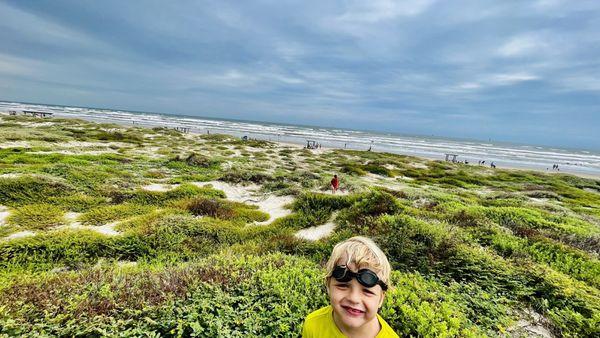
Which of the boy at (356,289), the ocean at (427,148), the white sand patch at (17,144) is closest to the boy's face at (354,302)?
the boy at (356,289)

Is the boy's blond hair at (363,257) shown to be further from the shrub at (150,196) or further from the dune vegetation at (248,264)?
the shrub at (150,196)

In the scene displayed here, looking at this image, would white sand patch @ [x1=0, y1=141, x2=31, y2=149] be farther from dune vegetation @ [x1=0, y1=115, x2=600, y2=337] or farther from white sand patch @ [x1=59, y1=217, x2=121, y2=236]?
white sand patch @ [x1=59, y1=217, x2=121, y2=236]

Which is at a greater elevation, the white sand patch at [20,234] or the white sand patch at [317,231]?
the white sand patch at [317,231]

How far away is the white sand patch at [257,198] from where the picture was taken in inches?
484

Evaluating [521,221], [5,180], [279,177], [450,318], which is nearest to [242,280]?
[450,318]

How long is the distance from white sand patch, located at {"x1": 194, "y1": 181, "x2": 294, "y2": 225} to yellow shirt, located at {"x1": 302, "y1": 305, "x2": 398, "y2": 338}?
821cm

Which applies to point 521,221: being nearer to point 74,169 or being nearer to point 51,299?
point 51,299

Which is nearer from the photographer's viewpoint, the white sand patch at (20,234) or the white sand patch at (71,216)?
the white sand patch at (20,234)

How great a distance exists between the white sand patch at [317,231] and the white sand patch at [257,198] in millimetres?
1825

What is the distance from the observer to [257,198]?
14242 mm

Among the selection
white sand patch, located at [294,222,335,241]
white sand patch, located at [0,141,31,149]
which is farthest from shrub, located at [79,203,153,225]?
white sand patch, located at [0,141,31,149]

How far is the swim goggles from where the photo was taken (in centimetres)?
248

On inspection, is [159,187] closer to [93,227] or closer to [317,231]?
[93,227]

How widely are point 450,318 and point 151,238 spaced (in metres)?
7.08
